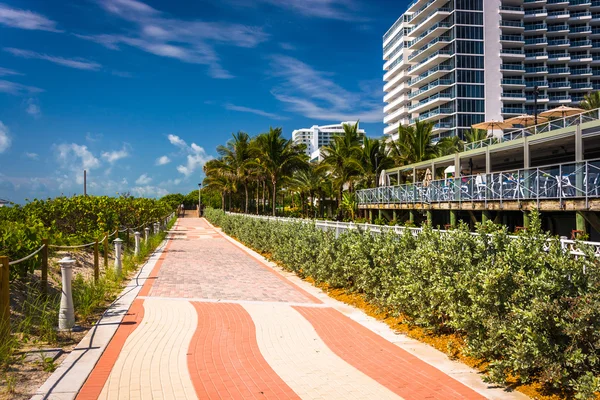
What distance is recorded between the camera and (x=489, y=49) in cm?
7444

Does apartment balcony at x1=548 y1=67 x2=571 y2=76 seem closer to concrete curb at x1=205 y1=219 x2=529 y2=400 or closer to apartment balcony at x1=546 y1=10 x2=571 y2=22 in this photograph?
apartment balcony at x1=546 y1=10 x2=571 y2=22

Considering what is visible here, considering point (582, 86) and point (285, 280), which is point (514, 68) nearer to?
point (582, 86)

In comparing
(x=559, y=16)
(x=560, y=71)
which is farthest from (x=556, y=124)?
(x=559, y=16)

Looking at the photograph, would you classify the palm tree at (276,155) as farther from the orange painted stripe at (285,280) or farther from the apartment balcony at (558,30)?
the apartment balcony at (558,30)

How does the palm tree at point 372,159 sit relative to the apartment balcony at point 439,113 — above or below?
below

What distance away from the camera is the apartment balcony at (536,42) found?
77.4 metres

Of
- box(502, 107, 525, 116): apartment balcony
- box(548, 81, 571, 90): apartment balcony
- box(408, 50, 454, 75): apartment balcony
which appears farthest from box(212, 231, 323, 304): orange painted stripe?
box(548, 81, 571, 90): apartment balcony

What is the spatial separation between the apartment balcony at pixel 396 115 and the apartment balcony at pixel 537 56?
67.7 ft

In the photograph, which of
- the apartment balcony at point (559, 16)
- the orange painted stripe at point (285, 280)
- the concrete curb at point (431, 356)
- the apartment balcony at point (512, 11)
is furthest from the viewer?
the apartment balcony at point (559, 16)

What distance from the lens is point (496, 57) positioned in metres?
74.7

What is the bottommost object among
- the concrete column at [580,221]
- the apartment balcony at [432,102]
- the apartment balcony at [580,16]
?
the concrete column at [580,221]

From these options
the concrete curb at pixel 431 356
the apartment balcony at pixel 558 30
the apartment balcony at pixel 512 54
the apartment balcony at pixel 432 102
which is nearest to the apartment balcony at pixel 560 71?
the apartment balcony at pixel 558 30

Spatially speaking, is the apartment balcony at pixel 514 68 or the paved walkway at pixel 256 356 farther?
the apartment balcony at pixel 514 68

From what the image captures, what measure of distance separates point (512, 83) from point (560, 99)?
8.63m
